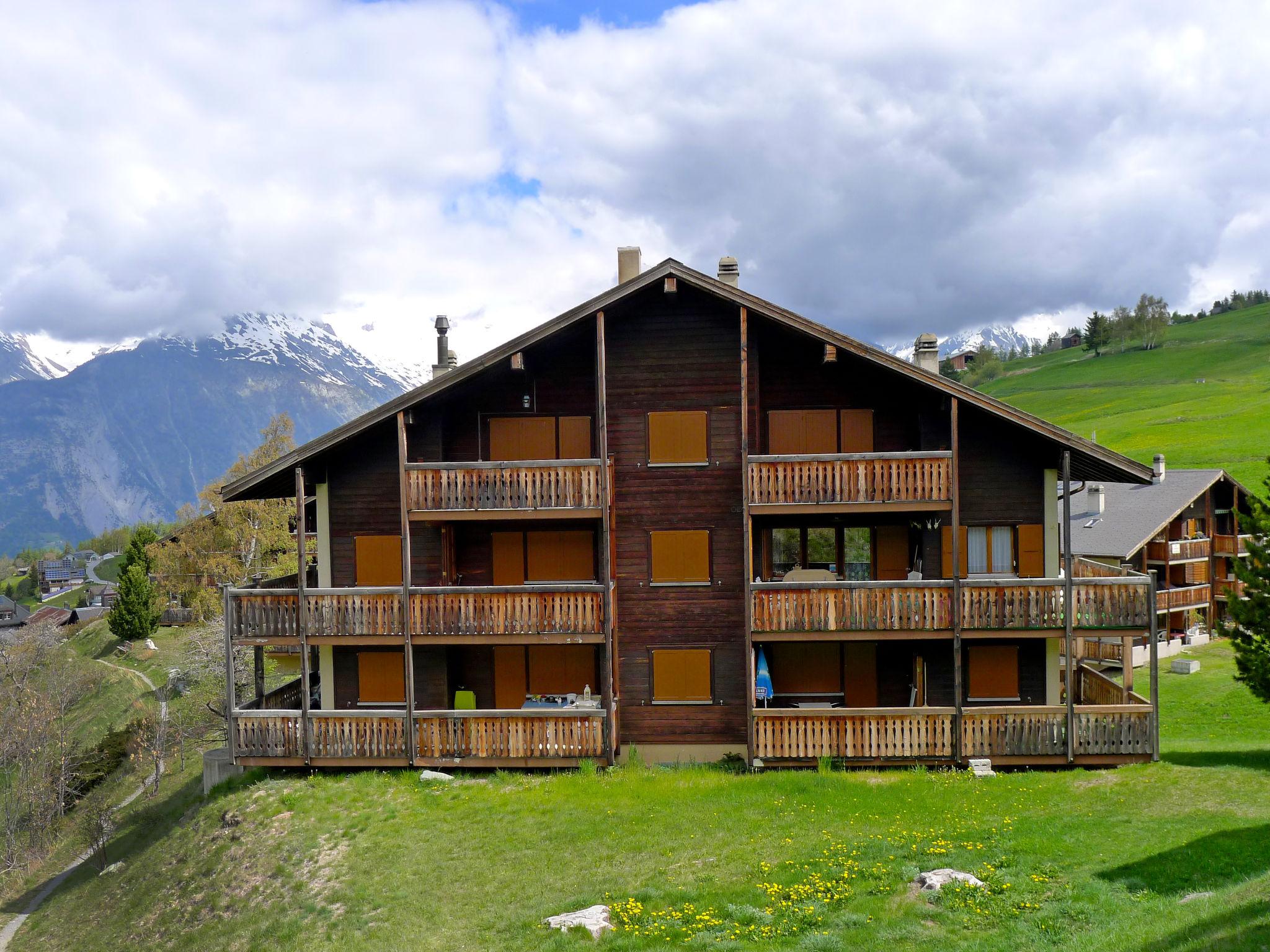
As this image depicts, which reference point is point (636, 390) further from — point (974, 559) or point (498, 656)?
point (974, 559)

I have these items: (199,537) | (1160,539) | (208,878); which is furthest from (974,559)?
(199,537)

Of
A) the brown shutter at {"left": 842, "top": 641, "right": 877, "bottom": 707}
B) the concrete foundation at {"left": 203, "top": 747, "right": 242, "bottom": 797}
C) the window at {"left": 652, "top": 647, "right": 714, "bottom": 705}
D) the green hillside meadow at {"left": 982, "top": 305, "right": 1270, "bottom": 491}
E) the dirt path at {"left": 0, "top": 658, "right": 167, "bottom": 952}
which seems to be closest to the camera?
the window at {"left": 652, "top": 647, "right": 714, "bottom": 705}

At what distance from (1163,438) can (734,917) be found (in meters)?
85.3

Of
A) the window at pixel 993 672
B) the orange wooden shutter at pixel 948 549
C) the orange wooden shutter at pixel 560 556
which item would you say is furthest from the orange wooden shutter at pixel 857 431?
the orange wooden shutter at pixel 560 556

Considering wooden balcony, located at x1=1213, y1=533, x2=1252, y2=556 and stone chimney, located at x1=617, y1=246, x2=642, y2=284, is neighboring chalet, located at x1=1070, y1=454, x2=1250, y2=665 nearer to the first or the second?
wooden balcony, located at x1=1213, y1=533, x2=1252, y2=556

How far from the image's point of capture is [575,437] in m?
22.9

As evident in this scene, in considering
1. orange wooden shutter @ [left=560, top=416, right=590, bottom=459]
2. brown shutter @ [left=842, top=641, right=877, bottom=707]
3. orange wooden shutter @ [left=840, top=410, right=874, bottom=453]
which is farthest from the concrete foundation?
orange wooden shutter @ [left=840, top=410, right=874, bottom=453]

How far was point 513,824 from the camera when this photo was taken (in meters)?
17.7

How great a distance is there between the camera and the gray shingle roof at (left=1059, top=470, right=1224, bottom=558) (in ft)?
148

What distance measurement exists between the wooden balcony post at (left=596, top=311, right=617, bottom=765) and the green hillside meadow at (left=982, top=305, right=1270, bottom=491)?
52.6 metres

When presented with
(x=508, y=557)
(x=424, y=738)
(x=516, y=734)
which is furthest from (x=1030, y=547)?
(x=424, y=738)

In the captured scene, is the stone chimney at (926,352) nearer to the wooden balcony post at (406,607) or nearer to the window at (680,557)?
the window at (680,557)

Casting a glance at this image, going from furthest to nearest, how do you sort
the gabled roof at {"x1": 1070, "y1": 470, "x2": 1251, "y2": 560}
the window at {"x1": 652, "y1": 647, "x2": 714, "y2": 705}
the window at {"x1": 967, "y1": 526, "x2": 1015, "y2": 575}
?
1. the gabled roof at {"x1": 1070, "y1": 470, "x2": 1251, "y2": 560}
2. the window at {"x1": 967, "y1": 526, "x2": 1015, "y2": 575}
3. the window at {"x1": 652, "y1": 647, "x2": 714, "y2": 705}

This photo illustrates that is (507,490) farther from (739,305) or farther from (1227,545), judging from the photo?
(1227,545)
